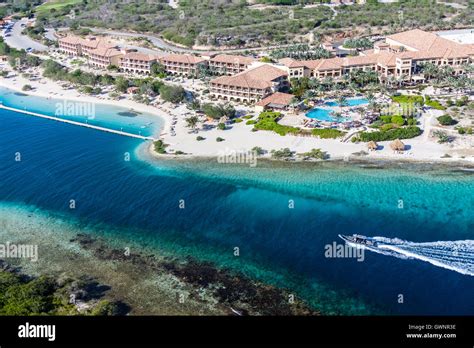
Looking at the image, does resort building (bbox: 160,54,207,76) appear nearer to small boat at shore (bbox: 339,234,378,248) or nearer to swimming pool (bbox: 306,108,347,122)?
swimming pool (bbox: 306,108,347,122)

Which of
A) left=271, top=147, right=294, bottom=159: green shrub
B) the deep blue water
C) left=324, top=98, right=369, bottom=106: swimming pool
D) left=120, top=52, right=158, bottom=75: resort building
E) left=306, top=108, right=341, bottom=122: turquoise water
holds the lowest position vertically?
the deep blue water

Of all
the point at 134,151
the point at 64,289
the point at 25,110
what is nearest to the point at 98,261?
the point at 64,289

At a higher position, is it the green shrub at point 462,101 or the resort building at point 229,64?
the resort building at point 229,64

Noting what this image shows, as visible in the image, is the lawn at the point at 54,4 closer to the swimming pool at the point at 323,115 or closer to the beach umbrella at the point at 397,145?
the swimming pool at the point at 323,115

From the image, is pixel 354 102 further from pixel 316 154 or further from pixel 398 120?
pixel 316 154

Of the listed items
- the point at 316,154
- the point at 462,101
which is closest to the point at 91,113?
the point at 316,154

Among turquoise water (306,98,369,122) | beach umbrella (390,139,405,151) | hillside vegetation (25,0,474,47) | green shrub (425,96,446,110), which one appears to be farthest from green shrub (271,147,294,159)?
hillside vegetation (25,0,474,47)

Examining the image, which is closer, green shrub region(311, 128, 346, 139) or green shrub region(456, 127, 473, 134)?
green shrub region(456, 127, 473, 134)

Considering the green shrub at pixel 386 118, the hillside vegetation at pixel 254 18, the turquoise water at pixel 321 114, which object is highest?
the hillside vegetation at pixel 254 18

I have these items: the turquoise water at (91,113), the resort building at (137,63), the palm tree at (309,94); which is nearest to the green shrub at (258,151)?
the turquoise water at (91,113)
